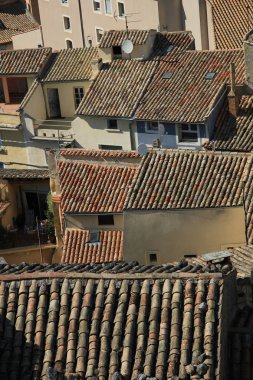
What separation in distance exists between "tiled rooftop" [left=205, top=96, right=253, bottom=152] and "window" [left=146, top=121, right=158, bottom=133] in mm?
2981

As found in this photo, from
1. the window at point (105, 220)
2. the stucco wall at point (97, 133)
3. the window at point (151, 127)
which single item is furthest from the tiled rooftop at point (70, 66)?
the window at point (105, 220)

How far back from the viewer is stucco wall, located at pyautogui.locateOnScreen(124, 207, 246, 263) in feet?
115

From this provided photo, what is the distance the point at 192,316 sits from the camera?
2106cm

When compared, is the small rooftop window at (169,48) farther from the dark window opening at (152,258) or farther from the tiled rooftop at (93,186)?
the dark window opening at (152,258)

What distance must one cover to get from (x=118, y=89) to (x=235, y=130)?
716 cm

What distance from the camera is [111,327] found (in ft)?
69.3

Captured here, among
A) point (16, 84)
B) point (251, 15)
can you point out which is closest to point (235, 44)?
point (251, 15)

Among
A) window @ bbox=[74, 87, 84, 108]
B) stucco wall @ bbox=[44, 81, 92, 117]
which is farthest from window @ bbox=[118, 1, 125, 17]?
stucco wall @ bbox=[44, 81, 92, 117]

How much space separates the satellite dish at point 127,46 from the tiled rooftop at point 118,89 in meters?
0.63

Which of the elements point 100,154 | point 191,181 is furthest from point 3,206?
point 191,181

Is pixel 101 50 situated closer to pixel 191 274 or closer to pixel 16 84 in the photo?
pixel 16 84

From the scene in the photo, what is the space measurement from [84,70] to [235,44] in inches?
343

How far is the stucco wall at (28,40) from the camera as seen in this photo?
6781 centimetres

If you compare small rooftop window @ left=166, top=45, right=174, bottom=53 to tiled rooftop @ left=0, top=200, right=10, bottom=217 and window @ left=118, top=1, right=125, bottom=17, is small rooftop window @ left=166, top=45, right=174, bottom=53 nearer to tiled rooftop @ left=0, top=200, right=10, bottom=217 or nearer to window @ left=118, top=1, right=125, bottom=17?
window @ left=118, top=1, right=125, bottom=17
